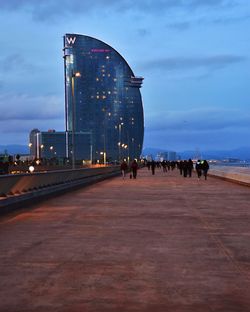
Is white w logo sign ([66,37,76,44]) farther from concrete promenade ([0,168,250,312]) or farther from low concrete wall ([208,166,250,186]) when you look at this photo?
concrete promenade ([0,168,250,312])

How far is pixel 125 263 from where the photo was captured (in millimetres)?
8703

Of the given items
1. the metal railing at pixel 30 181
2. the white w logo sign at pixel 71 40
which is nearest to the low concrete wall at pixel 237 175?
the metal railing at pixel 30 181

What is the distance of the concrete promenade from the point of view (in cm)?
641

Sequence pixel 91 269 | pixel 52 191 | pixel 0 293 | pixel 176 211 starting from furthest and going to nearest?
pixel 52 191
pixel 176 211
pixel 91 269
pixel 0 293

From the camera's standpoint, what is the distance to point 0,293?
679cm

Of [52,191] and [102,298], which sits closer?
[102,298]

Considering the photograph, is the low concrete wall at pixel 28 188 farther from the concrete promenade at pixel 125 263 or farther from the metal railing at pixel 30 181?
the concrete promenade at pixel 125 263

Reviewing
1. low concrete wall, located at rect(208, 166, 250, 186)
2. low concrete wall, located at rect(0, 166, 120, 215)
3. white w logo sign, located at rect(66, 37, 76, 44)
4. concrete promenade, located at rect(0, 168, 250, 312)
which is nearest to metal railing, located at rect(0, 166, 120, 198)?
low concrete wall, located at rect(0, 166, 120, 215)

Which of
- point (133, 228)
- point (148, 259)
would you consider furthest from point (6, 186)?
point (148, 259)

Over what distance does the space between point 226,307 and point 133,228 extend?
7094 mm

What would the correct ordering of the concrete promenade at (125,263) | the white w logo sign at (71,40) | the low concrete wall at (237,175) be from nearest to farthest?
the concrete promenade at (125,263) → the low concrete wall at (237,175) → the white w logo sign at (71,40)

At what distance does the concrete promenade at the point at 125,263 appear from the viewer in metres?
6.41

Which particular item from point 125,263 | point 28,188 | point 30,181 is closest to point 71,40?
point 30,181

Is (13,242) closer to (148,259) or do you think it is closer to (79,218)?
(148,259)
